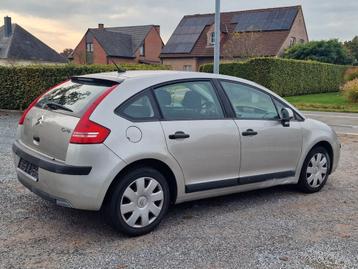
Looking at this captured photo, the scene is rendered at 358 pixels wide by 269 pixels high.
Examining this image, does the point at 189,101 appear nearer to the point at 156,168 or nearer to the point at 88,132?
the point at 156,168

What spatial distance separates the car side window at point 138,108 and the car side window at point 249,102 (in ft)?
3.58

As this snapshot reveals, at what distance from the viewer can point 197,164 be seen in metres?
4.46

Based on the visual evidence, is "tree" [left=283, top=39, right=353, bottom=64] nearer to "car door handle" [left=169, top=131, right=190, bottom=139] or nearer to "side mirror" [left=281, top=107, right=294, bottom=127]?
"side mirror" [left=281, top=107, right=294, bottom=127]

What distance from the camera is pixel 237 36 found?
1455 inches

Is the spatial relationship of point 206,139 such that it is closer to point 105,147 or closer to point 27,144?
point 105,147

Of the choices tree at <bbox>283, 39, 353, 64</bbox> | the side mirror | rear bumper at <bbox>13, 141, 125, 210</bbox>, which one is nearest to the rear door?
rear bumper at <bbox>13, 141, 125, 210</bbox>

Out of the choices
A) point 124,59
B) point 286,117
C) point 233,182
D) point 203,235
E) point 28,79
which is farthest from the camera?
point 124,59

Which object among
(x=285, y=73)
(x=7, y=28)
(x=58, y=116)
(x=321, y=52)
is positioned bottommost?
(x=58, y=116)

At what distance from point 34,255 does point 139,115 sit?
159 centimetres

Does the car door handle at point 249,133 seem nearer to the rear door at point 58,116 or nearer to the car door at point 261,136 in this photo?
the car door at point 261,136

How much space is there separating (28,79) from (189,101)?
11202 millimetres

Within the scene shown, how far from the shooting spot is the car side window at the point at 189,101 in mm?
4391

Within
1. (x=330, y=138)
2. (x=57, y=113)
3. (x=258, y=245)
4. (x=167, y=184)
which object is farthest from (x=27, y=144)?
(x=330, y=138)

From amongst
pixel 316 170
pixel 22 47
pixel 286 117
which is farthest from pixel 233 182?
pixel 22 47
